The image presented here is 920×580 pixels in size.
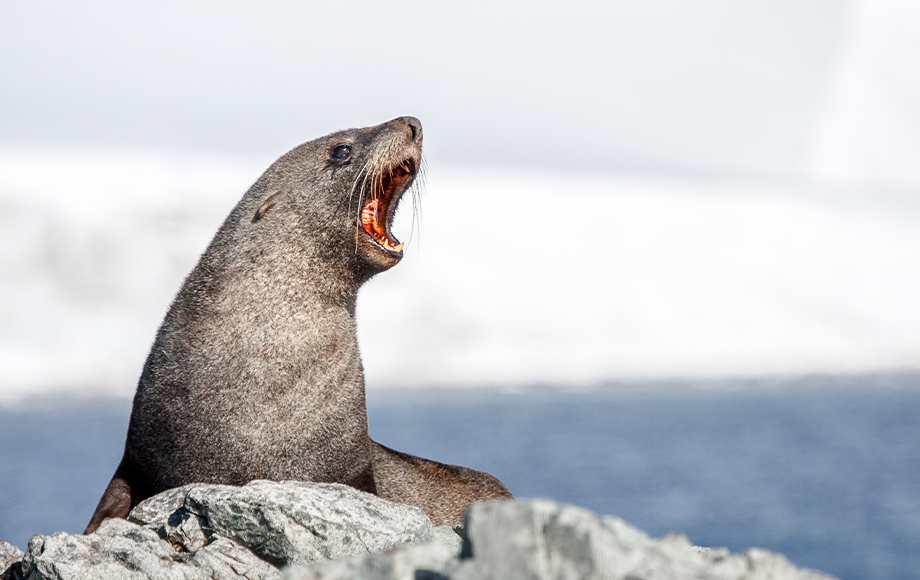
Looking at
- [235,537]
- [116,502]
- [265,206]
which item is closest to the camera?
[235,537]

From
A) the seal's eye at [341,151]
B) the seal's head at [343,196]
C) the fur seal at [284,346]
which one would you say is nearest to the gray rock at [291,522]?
the fur seal at [284,346]

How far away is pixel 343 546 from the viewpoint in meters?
5.80

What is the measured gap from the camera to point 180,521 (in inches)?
243

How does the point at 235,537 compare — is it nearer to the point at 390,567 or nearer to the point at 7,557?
the point at 7,557

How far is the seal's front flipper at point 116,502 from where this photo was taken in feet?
24.5

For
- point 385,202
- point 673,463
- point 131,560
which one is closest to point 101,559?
point 131,560

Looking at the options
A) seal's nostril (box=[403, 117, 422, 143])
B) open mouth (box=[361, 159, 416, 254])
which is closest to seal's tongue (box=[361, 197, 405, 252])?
open mouth (box=[361, 159, 416, 254])

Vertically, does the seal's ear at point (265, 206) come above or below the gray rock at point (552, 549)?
above

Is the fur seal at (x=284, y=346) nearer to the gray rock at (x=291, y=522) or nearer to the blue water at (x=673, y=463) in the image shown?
the gray rock at (x=291, y=522)

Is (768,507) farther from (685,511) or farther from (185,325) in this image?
(185,325)

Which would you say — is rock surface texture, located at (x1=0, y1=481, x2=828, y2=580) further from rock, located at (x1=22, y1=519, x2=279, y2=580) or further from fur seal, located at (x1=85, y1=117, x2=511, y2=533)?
fur seal, located at (x1=85, y1=117, x2=511, y2=533)

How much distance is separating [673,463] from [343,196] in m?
92.8

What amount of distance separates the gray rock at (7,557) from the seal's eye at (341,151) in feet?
13.5

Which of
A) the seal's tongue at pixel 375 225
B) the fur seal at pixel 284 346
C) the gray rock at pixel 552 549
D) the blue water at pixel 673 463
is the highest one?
the blue water at pixel 673 463
